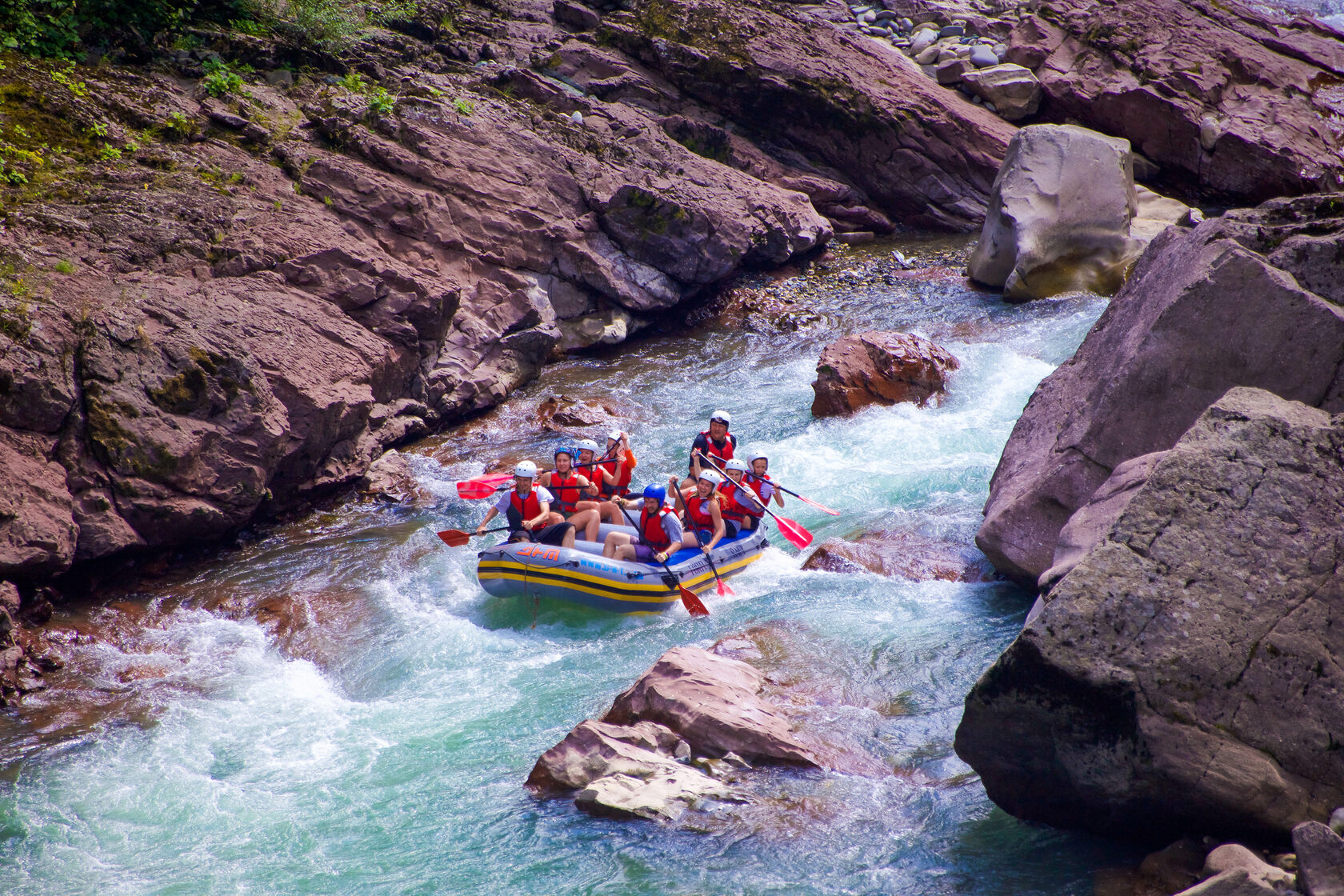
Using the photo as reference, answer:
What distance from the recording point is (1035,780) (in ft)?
14.2

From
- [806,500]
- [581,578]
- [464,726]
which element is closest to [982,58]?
[806,500]

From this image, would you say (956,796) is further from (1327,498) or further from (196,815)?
(196,815)

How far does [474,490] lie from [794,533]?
309 centimetres

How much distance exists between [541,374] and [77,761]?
7640 millimetres

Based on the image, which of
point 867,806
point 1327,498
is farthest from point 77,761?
point 1327,498

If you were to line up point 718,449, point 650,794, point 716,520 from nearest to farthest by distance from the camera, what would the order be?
point 650,794 → point 716,520 → point 718,449

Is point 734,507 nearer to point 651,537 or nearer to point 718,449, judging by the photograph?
point 651,537

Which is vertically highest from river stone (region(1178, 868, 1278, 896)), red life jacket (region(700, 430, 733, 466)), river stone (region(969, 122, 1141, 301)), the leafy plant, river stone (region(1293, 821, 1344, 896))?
river stone (region(969, 122, 1141, 301))

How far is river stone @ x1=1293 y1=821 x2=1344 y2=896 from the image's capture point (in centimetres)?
324

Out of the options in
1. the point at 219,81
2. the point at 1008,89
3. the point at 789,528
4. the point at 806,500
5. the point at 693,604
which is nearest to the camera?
the point at 693,604

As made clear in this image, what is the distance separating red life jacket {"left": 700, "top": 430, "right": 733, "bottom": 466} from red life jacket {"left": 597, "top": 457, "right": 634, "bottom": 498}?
881mm

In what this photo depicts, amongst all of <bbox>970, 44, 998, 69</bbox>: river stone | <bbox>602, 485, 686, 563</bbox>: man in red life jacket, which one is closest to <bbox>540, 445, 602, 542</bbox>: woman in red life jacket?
<bbox>602, 485, 686, 563</bbox>: man in red life jacket

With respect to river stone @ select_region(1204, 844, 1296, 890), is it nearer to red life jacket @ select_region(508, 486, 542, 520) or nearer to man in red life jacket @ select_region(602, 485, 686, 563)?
man in red life jacket @ select_region(602, 485, 686, 563)

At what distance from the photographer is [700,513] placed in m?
8.53
